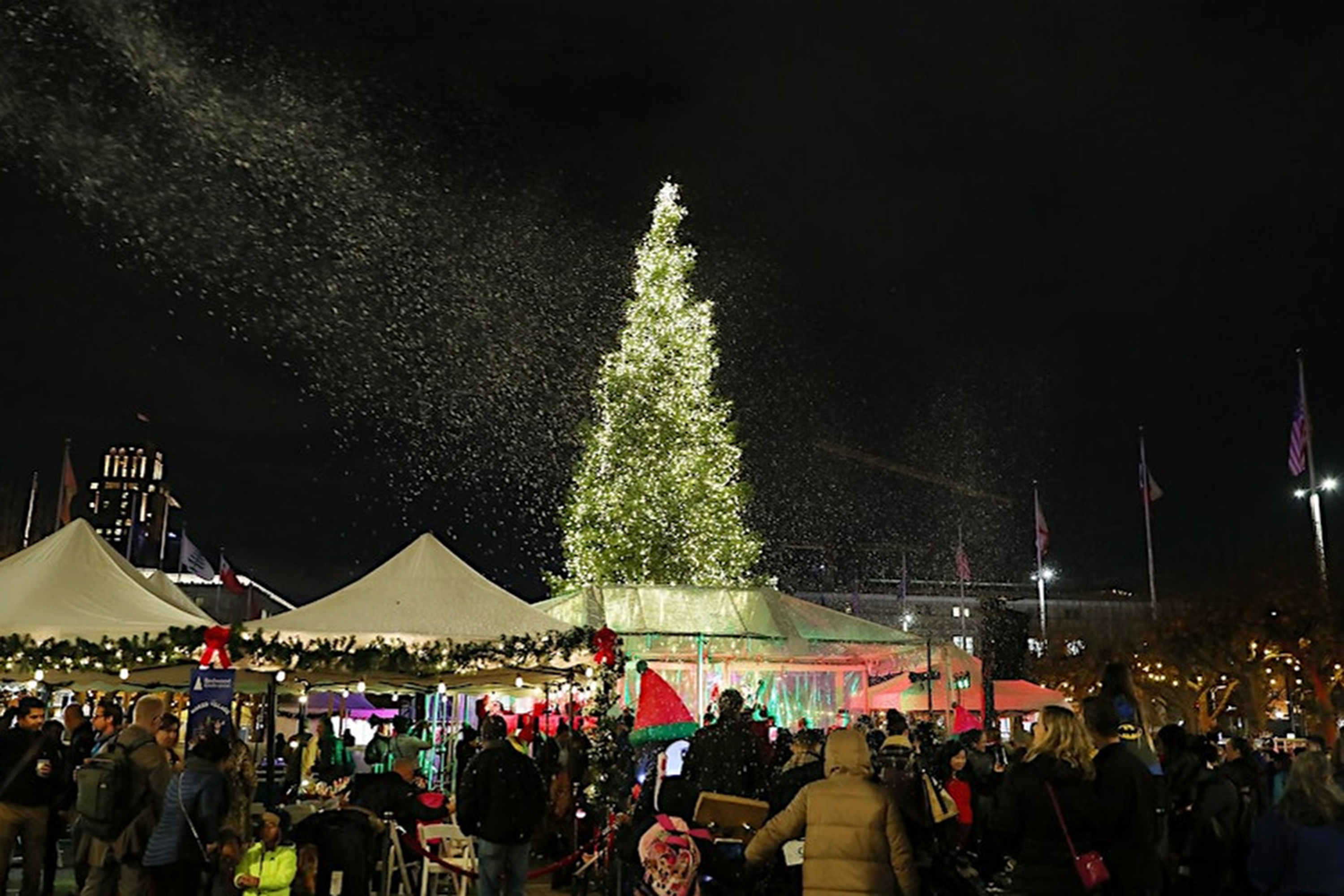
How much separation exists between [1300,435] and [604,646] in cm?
2619

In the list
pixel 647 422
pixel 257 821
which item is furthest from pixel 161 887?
pixel 647 422

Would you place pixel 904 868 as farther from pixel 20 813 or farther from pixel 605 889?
pixel 20 813

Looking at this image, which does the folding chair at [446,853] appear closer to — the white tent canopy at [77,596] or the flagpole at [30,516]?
the white tent canopy at [77,596]

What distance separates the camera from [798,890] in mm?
8320

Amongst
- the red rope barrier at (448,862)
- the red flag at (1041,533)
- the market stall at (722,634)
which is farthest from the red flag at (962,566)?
the red rope barrier at (448,862)

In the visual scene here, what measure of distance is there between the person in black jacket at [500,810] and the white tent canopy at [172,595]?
5.77 metres

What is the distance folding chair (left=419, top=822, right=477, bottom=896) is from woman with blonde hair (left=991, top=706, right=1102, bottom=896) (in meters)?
7.17

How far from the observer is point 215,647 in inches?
523

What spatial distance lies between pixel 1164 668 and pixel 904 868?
4773 centimetres

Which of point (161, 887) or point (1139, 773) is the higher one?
point (1139, 773)

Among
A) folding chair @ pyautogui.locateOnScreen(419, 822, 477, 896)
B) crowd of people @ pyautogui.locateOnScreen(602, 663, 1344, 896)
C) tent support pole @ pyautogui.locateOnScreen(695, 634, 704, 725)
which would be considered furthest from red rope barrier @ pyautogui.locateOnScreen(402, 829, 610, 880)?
tent support pole @ pyautogui.locateOnScreen(695, 634, 704, 725)

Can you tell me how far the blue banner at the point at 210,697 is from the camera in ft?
41.3

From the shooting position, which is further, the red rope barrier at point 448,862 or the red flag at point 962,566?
the red flag at point 962,566

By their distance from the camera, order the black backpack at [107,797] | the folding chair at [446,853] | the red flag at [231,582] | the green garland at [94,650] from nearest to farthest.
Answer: the black backpack at [107,797], the folding chair at [446,853], the green garland at [94,650], the red flag at [231,582]
